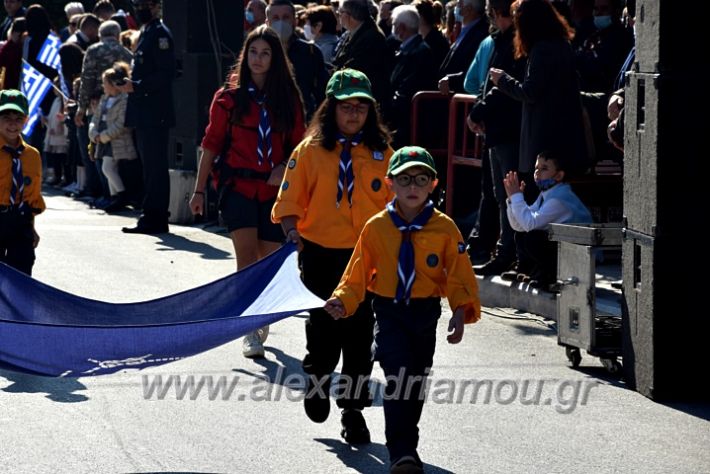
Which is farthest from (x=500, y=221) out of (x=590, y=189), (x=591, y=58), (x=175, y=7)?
(x=175, y=7)

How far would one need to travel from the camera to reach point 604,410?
8.49m

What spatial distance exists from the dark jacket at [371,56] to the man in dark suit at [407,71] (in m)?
0.21

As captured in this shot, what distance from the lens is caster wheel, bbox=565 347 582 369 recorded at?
9695mm

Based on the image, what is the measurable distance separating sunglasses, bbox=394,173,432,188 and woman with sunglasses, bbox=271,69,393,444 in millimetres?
862

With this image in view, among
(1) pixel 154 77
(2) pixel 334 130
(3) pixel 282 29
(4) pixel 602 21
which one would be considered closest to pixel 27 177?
(2) pixel 334 130

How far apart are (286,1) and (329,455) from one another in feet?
24.8

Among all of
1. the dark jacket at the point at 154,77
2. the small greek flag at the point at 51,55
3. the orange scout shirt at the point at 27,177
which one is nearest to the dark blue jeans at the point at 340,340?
the orange scout shirt at the point at 27,177

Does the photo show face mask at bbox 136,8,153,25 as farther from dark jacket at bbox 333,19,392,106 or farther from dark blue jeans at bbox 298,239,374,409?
dark blue jeans at bbox 298,239,374,409

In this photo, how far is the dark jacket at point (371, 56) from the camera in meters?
14.1

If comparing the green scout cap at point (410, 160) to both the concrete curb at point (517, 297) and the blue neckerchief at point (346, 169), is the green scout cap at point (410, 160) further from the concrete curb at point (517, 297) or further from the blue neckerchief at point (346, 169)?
the concrete curb at point (517, 297)

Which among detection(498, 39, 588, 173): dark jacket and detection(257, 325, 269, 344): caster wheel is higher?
detection(498, 39, 588, 173): dark jacket

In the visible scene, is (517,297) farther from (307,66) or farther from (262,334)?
(307,66)

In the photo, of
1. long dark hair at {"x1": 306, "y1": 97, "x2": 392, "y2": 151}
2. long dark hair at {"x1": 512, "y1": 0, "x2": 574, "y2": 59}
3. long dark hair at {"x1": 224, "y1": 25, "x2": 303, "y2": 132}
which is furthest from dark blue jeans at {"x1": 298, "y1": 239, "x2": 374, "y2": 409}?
long dark hair at {"x1": 512, "y1": 0, "x2": 574, "y2": 59}

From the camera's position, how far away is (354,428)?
775cm
